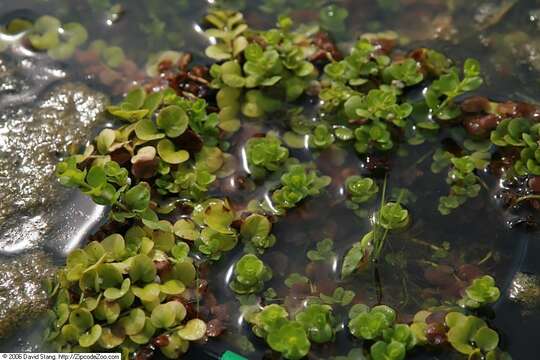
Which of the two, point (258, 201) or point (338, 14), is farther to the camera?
point (338, 14)

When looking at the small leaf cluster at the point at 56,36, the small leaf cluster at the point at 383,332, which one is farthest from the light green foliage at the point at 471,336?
the small leaf cluster at the point at 56,36

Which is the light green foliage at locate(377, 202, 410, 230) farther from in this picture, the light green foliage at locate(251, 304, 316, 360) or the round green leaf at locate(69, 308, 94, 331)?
the round green leaf at locate(69, 308, 94, 331)

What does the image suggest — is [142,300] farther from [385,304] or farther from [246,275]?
[385,304]

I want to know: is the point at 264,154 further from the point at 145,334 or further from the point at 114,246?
the point at 145,334

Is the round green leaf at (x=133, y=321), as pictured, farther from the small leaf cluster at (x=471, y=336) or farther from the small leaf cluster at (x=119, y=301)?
the small leaf cluster at (x=471, y=336)

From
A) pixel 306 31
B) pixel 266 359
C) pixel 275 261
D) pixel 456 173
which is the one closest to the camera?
pixel 266 359

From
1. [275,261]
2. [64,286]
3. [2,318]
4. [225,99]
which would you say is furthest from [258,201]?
[2,318]
